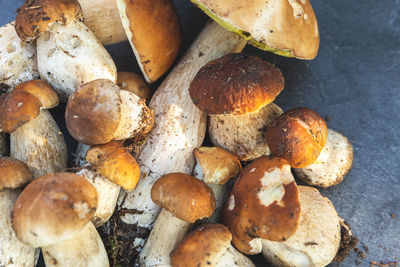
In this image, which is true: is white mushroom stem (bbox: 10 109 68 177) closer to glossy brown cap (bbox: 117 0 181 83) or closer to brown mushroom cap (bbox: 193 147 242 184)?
glossy brown cap (bbox: 117 0 181 83)

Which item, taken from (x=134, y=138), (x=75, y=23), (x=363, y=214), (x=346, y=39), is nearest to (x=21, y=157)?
(x=134, y=138)

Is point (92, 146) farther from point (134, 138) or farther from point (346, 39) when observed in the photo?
point (346, 39)

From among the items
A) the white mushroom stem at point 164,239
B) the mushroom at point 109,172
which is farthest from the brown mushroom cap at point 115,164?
the white mushroom stem at point 164,239

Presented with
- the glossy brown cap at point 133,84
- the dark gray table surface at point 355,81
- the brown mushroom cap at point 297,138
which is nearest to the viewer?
the brown mushroom cap at point 297,138

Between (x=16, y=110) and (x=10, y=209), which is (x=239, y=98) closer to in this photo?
(x=16, y=110)

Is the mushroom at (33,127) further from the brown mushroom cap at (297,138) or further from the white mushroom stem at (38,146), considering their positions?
the brown mushroom cap at (297,138)

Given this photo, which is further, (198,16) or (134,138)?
(198,16)

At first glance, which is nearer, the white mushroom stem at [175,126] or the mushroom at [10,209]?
the mushroom at [10,209]

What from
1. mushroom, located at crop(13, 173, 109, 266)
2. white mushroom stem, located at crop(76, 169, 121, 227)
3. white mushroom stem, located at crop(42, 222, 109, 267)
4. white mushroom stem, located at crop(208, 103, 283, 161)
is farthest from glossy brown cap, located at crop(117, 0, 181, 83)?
white mushroom stem, located at crop(42, 222, 109, 267)
